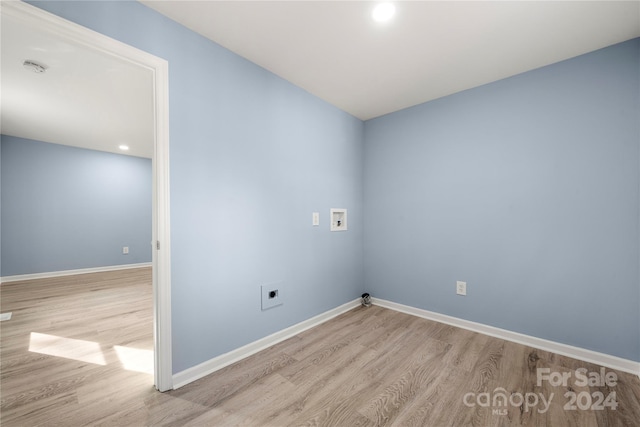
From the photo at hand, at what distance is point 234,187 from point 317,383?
152 cm

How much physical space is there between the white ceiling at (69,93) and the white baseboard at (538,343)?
328cm

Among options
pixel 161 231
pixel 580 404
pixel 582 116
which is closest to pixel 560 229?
pixel 582 116

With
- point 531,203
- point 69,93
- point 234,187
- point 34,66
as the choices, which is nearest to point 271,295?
→ point 234,187

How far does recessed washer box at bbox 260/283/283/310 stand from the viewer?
6.94ft

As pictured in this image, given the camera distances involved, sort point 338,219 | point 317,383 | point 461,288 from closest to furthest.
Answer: point 317,383, point 461,288, point 338,219

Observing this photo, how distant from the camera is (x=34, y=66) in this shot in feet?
6.97

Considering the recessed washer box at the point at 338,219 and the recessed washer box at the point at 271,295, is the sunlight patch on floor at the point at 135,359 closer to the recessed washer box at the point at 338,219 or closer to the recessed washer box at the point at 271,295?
the recessed washer box at the point at 271,295

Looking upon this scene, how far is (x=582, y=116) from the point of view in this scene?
1921mm

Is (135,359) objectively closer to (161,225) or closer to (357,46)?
(161,225)

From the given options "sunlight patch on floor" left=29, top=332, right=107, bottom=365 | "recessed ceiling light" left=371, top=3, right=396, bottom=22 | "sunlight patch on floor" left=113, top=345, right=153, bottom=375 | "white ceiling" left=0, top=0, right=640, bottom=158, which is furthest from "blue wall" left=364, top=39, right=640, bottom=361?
"sunlight patch on floor" left=29, top=332, right=107, bottom=365

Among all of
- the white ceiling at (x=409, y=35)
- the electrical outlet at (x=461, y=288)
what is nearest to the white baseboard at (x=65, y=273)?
the white ceiling at (x=409, y=35)

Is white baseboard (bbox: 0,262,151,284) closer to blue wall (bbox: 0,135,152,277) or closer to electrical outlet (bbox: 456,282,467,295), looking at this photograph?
blue wall (bbox: 0,135,152,277)

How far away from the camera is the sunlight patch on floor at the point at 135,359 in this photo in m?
1.79

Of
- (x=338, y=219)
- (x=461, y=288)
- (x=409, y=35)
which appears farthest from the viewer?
(x=338, y=219)
